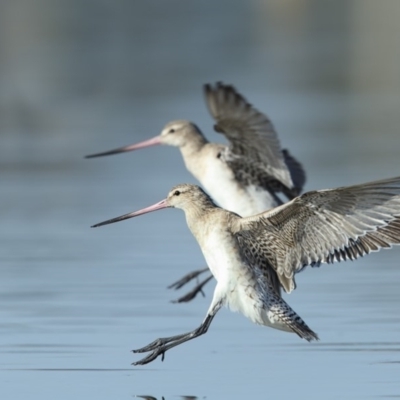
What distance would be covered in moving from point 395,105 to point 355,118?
1.28 metres

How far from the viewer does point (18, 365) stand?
779cm

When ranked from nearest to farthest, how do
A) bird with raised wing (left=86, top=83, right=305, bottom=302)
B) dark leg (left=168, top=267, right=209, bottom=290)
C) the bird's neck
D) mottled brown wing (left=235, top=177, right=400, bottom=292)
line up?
mottled brown wing (left=235, top=177, right=400, bottom=292)
dark leg (left=168, top=267, right=209, bottom=290)
bird with raised wing (left=86, top=83, right=305, bottom=302)
the bird's neck

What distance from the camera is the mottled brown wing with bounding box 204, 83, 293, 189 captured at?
10609 millimetres

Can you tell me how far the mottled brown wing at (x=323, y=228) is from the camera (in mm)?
7609

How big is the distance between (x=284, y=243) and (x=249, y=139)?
2.76 metres

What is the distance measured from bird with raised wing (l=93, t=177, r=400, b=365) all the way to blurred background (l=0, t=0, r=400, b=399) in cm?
28

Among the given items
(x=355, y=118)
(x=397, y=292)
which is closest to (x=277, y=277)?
(x=397, y=292)

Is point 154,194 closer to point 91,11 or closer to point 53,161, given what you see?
point 53,161

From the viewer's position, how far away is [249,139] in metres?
10.6

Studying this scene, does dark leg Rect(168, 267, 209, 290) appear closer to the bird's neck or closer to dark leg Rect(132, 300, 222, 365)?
the bird's neck

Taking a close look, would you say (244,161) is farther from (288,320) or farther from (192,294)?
(288,320)

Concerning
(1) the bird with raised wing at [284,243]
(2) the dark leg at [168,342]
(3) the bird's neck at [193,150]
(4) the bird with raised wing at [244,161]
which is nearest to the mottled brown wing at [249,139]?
(4) the bird with raised wing at [244,161]

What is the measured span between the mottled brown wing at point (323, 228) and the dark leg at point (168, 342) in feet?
1.30

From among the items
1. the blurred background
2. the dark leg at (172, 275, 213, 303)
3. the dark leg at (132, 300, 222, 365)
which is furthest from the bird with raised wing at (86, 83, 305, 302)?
the dark leg at (132, 300, 222, 365)
